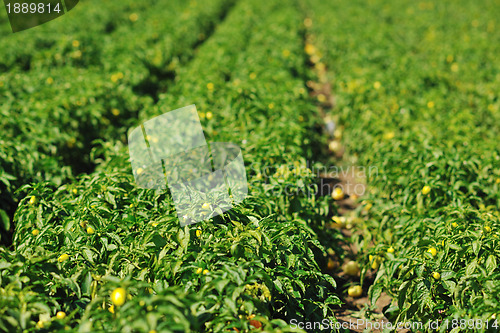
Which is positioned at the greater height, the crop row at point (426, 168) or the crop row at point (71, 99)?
the crop row at point (71, 99)

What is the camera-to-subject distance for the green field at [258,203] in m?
1.65

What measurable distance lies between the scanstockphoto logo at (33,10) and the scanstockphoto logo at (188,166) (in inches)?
54.4

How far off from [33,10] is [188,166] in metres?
5.88

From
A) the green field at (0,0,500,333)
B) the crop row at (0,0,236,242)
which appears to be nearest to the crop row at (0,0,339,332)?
the green field at (0,0,500,333)

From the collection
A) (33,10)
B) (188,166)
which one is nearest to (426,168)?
(188,166)

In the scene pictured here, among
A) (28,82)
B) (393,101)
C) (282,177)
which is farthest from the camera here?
(28,82)

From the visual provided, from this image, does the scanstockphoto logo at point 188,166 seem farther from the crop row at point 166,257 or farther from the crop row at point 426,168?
the crop row at point 426,168

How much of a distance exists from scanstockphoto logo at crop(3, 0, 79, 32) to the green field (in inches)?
19.0

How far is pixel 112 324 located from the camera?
1.39 meters

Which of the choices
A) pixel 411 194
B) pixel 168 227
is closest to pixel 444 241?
pixel 411 194

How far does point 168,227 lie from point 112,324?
604mm

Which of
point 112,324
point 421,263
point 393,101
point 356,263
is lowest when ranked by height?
point 356,263

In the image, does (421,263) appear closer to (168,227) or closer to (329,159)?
(168,227)

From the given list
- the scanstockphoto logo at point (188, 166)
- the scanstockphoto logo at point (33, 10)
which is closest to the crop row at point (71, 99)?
the scanstockphoto logo at point (33, 10)
